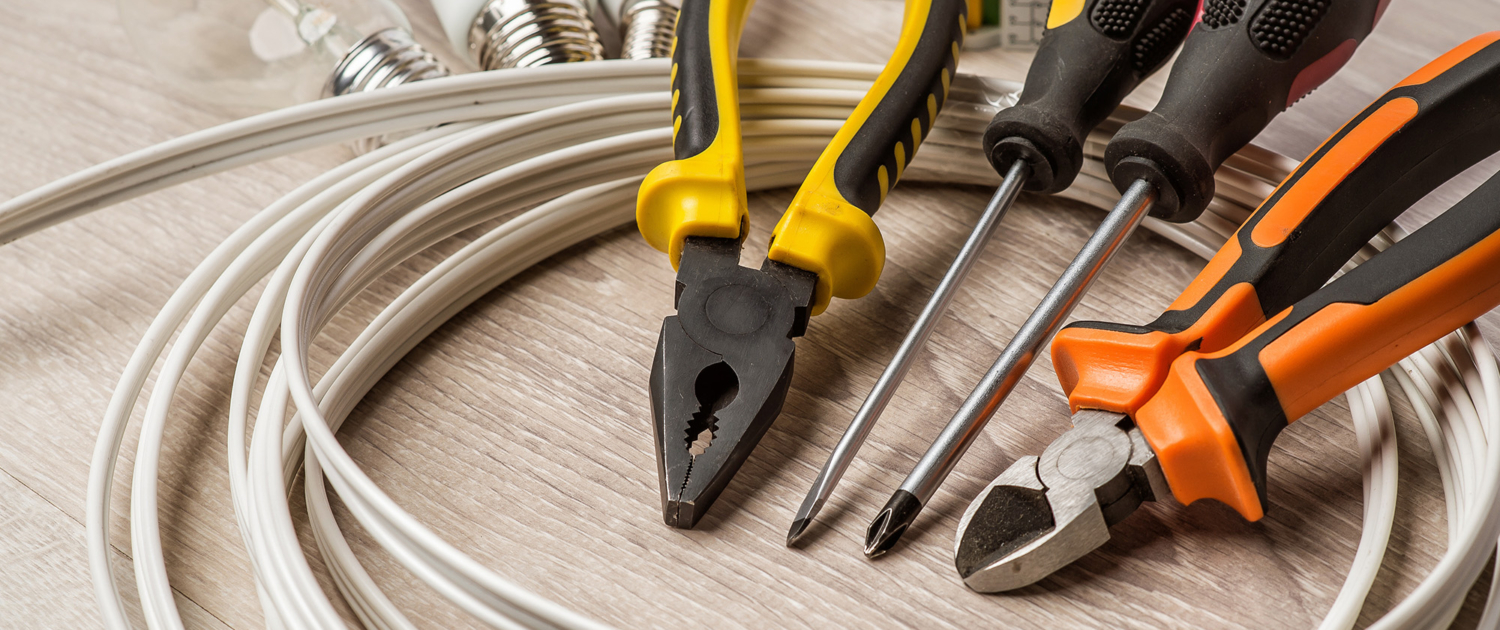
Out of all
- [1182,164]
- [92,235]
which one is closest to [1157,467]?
[1182,164]

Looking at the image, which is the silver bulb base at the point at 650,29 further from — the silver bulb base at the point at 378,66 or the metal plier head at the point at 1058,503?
the metal plier head at the point at 1058,503

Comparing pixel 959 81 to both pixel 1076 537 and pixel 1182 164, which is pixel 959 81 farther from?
pixel 1076 537

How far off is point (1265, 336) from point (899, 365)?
0.18 metres

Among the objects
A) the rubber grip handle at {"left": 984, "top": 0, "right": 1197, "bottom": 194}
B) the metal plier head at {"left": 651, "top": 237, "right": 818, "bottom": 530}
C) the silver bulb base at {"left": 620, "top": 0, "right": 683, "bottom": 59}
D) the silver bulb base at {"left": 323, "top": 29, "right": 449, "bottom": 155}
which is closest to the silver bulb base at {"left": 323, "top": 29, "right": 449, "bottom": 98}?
the silver bulb base at {"left": 323, "top": 29, "right": 449, "bottom": 155}

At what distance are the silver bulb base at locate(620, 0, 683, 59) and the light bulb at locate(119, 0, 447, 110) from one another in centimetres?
15

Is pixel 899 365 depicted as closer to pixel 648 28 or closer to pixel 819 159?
pixel 819 159

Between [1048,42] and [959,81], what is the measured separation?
0.31 feet

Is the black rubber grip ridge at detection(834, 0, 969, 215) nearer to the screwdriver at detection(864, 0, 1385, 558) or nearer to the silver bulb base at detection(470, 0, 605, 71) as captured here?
the screwdriver at detection(864, 0, 1385, 558)

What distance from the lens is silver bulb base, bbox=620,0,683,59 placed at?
2.63ft

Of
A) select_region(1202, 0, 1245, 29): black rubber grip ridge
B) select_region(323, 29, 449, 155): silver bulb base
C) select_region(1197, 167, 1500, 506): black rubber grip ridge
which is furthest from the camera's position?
select_region(323, 29, 449, 155): silver bulb base

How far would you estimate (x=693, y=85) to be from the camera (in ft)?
2.08

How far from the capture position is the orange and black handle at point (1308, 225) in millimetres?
503

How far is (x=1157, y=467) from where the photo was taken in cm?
48

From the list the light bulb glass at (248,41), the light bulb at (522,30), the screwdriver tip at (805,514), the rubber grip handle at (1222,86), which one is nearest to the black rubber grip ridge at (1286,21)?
the rubber grip handle at (1222,86)
